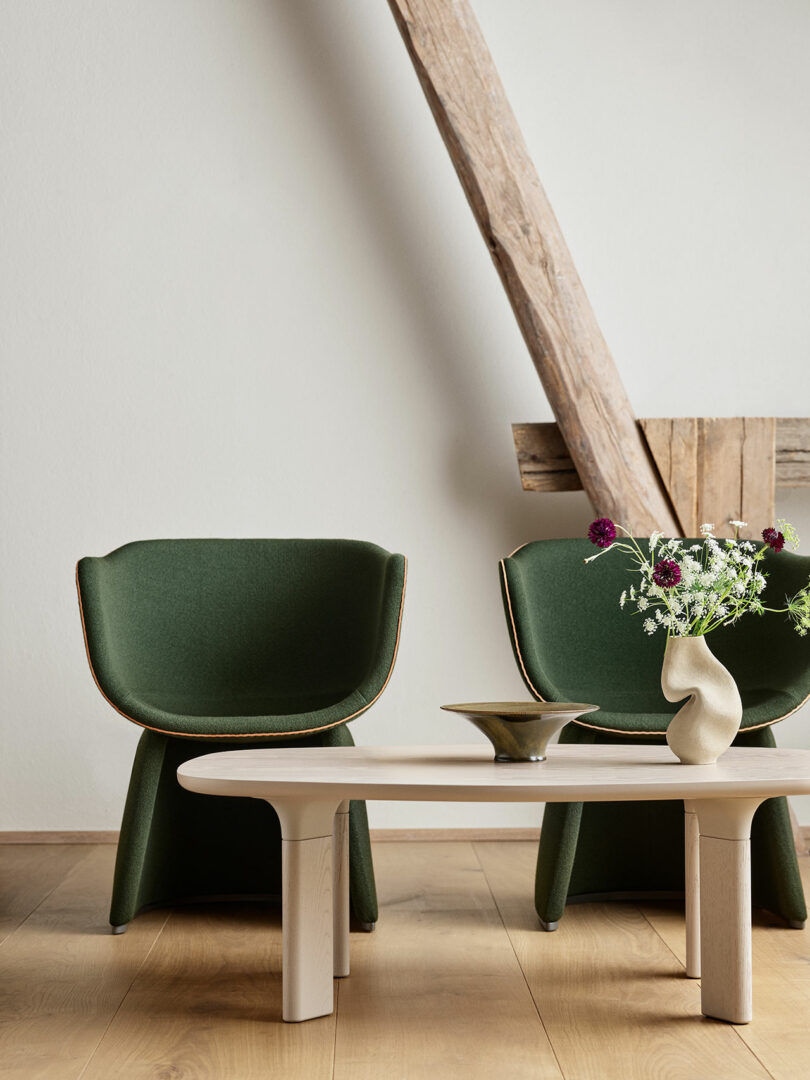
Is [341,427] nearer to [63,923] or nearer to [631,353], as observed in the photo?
[631,353]

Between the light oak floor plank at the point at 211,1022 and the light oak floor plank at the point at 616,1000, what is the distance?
0.38 m

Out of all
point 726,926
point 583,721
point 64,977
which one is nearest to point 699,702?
point 726,926

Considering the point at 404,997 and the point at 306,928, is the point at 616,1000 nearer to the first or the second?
the point at 404,997

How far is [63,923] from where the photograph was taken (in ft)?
7.81

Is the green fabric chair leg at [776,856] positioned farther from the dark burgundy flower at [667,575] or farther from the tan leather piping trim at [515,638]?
the dark burgundy flower at [667,575]

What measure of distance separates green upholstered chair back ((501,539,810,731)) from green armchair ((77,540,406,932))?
0.32 meters

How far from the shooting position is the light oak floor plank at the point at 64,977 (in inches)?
65.4

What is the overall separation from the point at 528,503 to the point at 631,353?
523mm

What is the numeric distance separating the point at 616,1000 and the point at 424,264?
6.79ft

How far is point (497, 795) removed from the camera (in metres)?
1.57

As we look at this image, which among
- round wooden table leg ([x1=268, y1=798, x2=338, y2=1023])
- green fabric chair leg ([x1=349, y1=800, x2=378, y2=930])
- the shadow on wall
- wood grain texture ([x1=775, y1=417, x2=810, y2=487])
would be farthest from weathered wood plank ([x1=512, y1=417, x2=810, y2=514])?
round wooden table leg ([x1=268, y1=798, x2=338, y2=1023])

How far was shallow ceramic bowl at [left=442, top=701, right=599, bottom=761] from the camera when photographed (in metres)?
1.83

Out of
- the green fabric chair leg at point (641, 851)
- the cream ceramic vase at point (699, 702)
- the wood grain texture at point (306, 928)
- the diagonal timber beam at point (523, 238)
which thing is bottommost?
the green fabric chair leg at point (641, 851)

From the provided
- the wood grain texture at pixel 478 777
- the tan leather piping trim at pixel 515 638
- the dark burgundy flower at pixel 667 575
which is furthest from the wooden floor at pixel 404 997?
the dark burgundy flower at pixel 667 575
